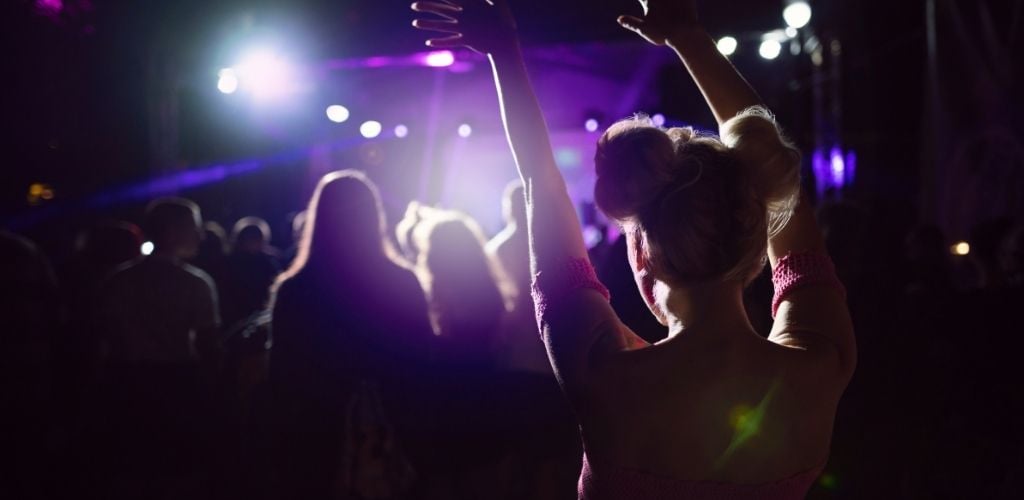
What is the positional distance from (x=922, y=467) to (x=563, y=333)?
3.00m

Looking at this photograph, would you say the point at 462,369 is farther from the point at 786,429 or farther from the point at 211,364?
the point at 786,429

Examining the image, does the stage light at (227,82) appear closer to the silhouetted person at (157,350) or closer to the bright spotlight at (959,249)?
the silhouetted person at (157,350)

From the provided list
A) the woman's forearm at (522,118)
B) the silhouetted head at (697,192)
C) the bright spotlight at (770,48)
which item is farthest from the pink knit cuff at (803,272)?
the bright spotlight at (770,48)

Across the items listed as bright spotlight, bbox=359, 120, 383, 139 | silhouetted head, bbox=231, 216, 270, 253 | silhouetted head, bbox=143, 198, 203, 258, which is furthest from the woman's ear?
bright spotlight, bbox=359, 120, 383, 139

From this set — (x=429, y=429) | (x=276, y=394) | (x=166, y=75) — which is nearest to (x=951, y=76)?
(x=429, y=429)

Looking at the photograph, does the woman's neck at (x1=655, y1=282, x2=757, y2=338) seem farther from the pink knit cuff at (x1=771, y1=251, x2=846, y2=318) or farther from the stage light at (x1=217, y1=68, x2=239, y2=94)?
the stage light at (x1=217, y1=68, x2=239, y2=94)

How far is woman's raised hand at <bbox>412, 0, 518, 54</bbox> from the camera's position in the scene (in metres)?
1.14

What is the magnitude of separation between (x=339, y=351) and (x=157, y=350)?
66.6 inches

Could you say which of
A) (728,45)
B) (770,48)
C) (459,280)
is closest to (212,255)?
(459,280)

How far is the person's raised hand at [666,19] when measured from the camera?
127 centimetres

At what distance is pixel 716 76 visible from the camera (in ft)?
4.11

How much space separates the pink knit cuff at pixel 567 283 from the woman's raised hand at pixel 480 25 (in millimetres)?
342

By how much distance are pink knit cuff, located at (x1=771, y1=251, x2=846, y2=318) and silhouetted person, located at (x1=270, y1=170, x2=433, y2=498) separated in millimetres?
2003

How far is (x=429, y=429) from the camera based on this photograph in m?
3.22
